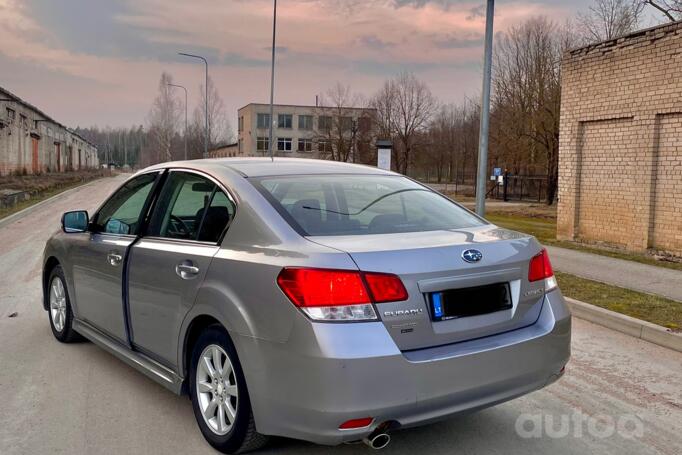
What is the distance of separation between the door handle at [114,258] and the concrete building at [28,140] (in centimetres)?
3233

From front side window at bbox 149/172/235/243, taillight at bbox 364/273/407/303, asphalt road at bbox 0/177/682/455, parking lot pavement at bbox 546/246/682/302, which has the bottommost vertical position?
asphalt road at bbox 0/177/682/455

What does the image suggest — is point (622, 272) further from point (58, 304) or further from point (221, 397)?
point (58, 304)

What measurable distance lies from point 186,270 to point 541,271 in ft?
6.99

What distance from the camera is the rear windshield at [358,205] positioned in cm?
339

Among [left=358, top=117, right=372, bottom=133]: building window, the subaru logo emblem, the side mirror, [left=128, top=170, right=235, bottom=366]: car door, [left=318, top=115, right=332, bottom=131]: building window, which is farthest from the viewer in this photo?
[left=318, top=115, right=332, bottom=131]: building window

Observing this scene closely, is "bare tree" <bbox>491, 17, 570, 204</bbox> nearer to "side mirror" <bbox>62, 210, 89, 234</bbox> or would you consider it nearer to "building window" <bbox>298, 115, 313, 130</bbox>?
"side mirror" <bbox>62, 210, 89, 234</bbox>

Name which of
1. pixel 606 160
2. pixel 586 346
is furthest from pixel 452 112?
pixel 586 346

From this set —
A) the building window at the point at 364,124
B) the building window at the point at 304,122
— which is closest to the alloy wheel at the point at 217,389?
the building window at the point at 364,124

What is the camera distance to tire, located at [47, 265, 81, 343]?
529cm

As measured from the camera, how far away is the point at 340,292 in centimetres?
281

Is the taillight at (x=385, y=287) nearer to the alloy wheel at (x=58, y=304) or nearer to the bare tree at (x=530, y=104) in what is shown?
the alloy wheel at (x=58, y=304)

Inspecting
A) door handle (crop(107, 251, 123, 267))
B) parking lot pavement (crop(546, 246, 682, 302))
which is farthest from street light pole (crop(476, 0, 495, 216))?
door handle (crop(107, 251, 123, 267))

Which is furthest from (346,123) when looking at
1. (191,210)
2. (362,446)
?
(362,446)

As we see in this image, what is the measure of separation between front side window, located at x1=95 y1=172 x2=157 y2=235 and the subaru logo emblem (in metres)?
2.44
